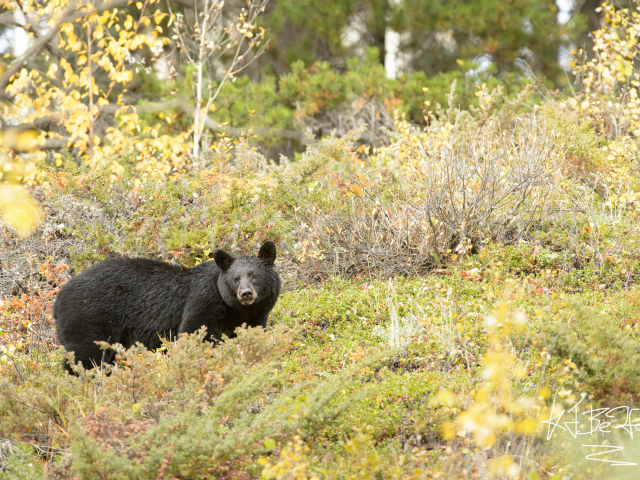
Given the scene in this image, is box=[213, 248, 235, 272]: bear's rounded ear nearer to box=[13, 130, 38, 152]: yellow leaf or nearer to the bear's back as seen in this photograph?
the bear's back

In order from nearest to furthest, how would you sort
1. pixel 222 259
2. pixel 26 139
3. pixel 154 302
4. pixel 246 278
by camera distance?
1. pixel 246 278
2. pixel 222 259
3. pixel 154 302
4. pixel 26 139

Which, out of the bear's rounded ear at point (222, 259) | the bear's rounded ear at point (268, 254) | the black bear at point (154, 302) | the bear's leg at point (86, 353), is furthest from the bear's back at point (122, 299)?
the bear's rounded ear at point (268, 254)

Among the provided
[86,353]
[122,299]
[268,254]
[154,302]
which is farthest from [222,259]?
[86,353]

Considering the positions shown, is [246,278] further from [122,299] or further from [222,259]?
[122,299]

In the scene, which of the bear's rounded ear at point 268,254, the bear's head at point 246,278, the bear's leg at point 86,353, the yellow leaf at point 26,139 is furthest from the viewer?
the yellow leaf at point 26,139

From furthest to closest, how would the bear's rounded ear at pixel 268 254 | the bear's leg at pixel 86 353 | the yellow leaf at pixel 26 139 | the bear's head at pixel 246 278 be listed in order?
the yellow leaf at pixel 26 139, the bear's rounded ear at pixel 268 254, the bear's leg at pixel 86 353, the bear's head at pixel 246 278

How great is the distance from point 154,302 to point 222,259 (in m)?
0.73

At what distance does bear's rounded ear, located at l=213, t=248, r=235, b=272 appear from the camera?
5.71 metres

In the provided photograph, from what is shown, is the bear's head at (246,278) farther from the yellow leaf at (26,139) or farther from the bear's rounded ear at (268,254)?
the yellow leaf at (26,139)

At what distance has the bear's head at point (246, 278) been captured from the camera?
550 centimetres

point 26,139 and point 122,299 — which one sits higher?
point 26,139

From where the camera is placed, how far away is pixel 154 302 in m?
5.90

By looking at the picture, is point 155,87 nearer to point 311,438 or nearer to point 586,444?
point 311,438

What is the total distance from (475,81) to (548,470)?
1127cm
